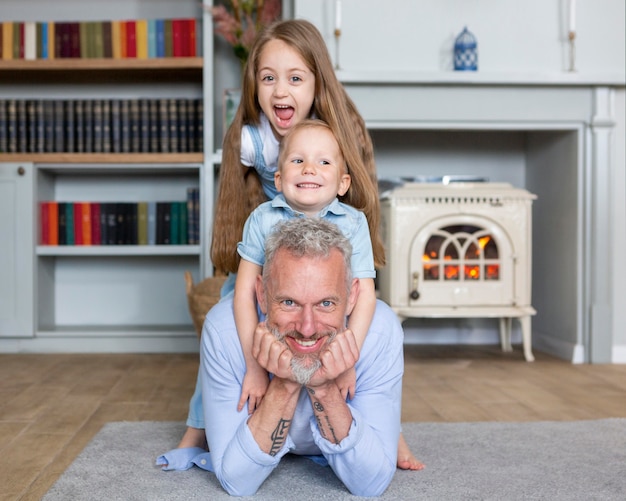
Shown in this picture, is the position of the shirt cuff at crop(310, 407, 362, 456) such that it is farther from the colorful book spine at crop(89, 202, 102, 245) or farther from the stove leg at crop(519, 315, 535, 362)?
the colorful book spine at crop(89, 202, 102, 245)

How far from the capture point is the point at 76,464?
57.1 inches

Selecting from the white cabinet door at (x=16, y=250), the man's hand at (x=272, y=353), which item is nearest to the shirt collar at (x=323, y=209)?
the man's hand at (x=272, y=353)

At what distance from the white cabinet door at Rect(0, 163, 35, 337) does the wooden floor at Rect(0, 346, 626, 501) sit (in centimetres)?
16

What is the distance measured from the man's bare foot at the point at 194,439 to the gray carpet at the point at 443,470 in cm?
7

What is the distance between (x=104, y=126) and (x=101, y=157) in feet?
0.57

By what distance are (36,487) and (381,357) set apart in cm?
69

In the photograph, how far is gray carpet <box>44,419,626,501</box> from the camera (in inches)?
50.5

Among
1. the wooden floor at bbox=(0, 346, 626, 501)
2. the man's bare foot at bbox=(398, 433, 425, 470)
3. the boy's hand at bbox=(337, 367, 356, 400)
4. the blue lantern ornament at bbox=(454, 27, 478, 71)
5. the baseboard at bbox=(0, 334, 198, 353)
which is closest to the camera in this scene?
the boy's hand at bbox=(337, 367, 356, 400)

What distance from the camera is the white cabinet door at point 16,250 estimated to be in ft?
10.1

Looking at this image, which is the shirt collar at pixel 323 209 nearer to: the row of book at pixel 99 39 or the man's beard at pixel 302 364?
the man's beard at pixel 302 364

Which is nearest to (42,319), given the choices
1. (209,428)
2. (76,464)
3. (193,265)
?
(193,265)

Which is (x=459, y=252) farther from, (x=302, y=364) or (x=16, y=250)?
(x=16, y=250)

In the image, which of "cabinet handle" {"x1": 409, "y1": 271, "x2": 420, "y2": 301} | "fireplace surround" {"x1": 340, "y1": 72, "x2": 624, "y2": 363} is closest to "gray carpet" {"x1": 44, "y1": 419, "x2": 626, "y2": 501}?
"cabinet handle" {"x1": 409, "y1": 271, "x2": 420, "y2": 301}

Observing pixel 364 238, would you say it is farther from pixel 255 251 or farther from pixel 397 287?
pixel 397 287
